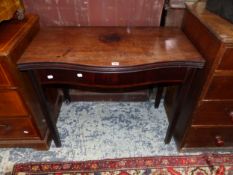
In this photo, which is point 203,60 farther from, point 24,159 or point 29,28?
point 24,159

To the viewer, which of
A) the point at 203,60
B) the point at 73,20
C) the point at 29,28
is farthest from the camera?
the point at 73,20

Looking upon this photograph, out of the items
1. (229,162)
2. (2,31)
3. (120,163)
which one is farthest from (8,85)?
(229,162)

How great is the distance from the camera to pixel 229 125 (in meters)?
1.18

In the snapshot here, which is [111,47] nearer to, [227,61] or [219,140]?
[227,61]

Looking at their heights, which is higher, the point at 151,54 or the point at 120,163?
the point at 151,54

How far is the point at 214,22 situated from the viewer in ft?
3.13

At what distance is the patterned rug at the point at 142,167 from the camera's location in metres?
1.27

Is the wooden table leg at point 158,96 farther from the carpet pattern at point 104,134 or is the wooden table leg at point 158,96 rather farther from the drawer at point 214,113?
the drawer at point 214,113

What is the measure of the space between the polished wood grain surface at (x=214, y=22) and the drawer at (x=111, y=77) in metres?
0.21

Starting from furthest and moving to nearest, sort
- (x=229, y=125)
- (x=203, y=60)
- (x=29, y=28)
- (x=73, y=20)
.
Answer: (x=73, y=20), (x=229, y=125), (x=29, y=28), (x=203, y=60)

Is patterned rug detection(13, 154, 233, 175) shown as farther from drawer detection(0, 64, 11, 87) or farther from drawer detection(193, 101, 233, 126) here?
drawer detection(0, 64, 11, 87)

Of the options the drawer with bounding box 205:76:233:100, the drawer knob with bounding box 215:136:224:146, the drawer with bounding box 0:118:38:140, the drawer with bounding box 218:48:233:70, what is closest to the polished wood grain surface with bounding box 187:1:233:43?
the drawer with bounding box 218:48:233:70

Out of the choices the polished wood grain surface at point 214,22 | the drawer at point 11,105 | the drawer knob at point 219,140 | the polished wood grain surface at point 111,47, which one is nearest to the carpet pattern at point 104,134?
the drawer knob at point 219,140

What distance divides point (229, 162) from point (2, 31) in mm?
1542
